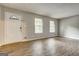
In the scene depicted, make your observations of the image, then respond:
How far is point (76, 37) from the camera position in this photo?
1911mm

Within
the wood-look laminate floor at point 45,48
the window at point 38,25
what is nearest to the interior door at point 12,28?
the wood-look laminate floor at point 45,48

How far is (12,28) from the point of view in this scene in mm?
1900

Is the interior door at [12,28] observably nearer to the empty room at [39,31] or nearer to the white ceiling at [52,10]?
the empty room at [39,31]

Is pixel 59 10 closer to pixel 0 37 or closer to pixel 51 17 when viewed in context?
pixel 51 17

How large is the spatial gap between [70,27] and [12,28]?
3.29 feet

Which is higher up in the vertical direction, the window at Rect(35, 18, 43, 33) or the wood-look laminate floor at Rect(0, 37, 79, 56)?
the window at Rect(35, 18, 43, 33)

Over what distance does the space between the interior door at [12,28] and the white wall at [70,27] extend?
0.76 meters

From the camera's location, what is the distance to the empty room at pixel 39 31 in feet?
6.02

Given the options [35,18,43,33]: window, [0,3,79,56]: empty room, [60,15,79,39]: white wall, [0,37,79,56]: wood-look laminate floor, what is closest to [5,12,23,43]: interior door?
[0,3,79,56]: empty room

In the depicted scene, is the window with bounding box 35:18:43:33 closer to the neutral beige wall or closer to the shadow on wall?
the neutral beige wall

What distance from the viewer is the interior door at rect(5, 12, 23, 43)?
6.19ft

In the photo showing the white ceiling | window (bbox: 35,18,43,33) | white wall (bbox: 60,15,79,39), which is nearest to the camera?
the white ceiling

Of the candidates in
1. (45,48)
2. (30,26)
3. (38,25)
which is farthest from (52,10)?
(45,48)

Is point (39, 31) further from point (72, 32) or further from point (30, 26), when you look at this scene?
point (72, 32)
